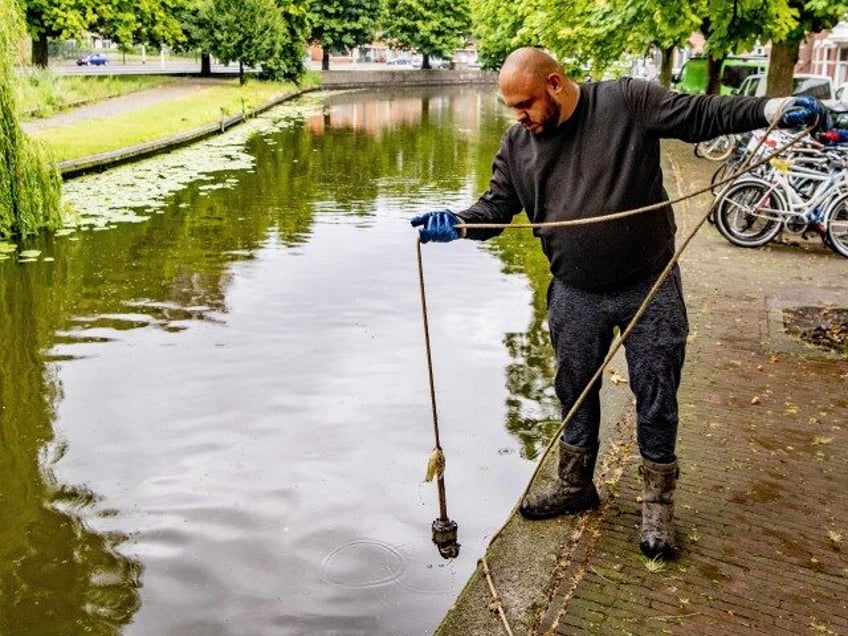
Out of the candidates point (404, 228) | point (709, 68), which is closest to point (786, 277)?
point (404, 228)

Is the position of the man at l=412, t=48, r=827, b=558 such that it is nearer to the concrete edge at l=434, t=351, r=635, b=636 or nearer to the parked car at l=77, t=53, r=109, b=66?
the concrete edge at l=434, t=351, r=635, b=636

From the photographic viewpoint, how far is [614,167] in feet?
10.9

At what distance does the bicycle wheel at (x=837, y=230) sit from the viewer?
29.6ft

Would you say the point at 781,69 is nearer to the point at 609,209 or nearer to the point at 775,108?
the point at 775,108

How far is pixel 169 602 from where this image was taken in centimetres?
388

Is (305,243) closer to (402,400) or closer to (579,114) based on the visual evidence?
(402,400)

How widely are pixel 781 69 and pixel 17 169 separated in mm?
11344

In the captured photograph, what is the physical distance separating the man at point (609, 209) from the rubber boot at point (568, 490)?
0.71ft

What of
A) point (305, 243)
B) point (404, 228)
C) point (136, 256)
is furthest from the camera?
point (404, 228)

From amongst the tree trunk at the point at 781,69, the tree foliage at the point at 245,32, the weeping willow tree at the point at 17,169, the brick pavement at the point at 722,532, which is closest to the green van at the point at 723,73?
the tree trunk at the point at 781,69

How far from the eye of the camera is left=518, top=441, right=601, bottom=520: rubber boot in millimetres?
3900

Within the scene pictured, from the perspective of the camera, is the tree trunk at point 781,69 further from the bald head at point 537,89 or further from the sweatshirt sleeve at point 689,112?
the bald head at point 537,89

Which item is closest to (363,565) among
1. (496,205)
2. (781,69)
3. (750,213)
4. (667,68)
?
(496,205)

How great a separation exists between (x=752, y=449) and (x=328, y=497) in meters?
2.27
